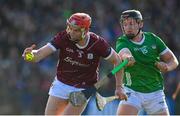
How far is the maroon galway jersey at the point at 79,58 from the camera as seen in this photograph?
10.1 metres

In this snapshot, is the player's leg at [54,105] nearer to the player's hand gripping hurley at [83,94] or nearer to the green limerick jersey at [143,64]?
the player's hand gripping hurley at [83,94]

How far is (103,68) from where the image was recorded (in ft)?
55.8

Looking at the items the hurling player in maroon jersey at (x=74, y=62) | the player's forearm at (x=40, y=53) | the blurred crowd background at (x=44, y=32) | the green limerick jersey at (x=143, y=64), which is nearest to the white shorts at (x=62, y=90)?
the hurling player in maroon jersey at (x=74, y=62)

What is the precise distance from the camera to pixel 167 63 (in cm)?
1063

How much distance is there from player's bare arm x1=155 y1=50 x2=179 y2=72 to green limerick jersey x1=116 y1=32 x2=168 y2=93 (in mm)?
82

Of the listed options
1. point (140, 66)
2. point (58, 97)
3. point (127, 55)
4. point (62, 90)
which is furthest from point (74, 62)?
point (140, 66)

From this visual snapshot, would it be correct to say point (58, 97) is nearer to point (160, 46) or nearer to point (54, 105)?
point (54, 105)

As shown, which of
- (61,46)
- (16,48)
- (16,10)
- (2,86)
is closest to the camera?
(61,46)

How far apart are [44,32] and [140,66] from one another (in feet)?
27.7

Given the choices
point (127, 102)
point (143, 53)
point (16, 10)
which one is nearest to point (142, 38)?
point (143, 53)

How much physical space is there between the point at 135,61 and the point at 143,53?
6.8 inches

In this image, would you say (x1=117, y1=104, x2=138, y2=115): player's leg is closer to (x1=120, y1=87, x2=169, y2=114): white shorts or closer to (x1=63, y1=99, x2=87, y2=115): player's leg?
(x1=120, y1=87, x2=169, y2=114): white shorts

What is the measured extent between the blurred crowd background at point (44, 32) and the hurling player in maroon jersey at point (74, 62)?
210 inches

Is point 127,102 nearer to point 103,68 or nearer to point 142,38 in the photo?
point 142,38
